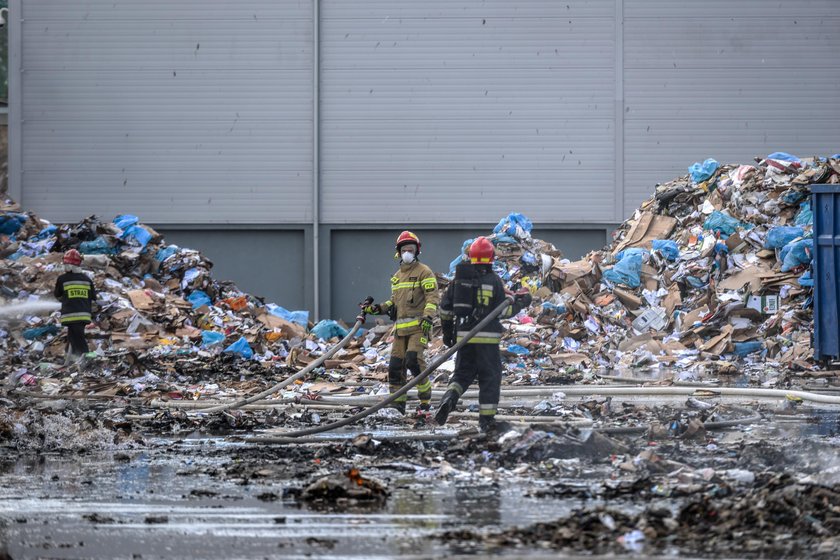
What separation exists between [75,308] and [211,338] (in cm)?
273

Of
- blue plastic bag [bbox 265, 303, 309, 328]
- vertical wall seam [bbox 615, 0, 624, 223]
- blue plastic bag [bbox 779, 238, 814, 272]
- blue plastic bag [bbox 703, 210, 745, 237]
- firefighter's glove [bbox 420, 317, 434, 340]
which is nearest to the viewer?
firefighter's glove [bbox 420, 317, 434, 340]

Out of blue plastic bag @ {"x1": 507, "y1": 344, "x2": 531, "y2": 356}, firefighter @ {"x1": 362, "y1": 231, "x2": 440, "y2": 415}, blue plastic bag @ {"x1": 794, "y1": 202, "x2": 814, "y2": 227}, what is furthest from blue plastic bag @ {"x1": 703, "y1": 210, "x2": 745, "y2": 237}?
firefighter @ {"x1": 362, "y1": 231, "x2": 440, "y2": 415}

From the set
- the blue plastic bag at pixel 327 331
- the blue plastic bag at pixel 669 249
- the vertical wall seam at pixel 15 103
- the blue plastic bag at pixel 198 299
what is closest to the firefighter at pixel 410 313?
the blue plastic bag at pixel 327 331

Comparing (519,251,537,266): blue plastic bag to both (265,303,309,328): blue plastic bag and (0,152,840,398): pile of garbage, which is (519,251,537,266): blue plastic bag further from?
(265,303,309,328): blue plastic bag

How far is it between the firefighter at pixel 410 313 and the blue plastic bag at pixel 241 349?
6.00m

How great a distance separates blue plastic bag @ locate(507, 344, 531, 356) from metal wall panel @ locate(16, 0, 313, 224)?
9788 millimetres

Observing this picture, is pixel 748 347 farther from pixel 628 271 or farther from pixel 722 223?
pixel 722 223

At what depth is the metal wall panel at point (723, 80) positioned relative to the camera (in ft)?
87.1

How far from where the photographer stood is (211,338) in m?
19.1

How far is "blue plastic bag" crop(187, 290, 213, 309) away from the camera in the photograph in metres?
21.2

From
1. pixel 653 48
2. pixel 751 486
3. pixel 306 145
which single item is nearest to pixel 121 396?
pixel 751 486

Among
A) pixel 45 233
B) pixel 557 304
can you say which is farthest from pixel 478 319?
pixel 45 233

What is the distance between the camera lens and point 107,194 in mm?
27000

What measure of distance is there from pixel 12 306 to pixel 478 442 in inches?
494
